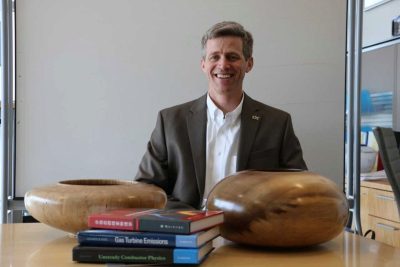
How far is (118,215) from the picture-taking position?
755mm

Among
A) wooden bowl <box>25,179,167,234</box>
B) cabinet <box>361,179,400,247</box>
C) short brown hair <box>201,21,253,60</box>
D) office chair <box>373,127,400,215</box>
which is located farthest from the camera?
cabinet <box>361,179,400,247</box>

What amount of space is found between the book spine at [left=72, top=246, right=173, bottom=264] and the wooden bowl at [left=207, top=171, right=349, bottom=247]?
0.17 meters

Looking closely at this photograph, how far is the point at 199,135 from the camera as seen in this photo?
1.77m

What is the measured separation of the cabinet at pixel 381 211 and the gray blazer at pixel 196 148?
142 cm

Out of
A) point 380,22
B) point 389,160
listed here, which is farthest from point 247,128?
point 380,22

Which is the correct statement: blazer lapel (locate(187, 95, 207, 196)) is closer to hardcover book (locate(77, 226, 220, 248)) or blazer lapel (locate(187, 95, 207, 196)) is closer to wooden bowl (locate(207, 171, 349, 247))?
wooden bowl (locate(207, 171, 349, 247))

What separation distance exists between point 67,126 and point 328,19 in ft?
3.94

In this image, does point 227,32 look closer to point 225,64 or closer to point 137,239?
point 225,64

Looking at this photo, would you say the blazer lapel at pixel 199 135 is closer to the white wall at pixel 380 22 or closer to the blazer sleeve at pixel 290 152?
the blazer sleeve at pixel 290 152

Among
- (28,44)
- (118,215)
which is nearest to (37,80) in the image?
(28,44)

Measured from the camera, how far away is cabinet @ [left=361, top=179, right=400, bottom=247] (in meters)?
2.98

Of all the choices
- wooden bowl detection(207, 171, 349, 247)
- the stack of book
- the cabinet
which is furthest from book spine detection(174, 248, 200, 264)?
the cabinet

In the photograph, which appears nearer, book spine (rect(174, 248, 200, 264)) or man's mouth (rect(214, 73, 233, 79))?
book spine (rect(174, 248, 200, 264))

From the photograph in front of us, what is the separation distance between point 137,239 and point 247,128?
1.13 m
